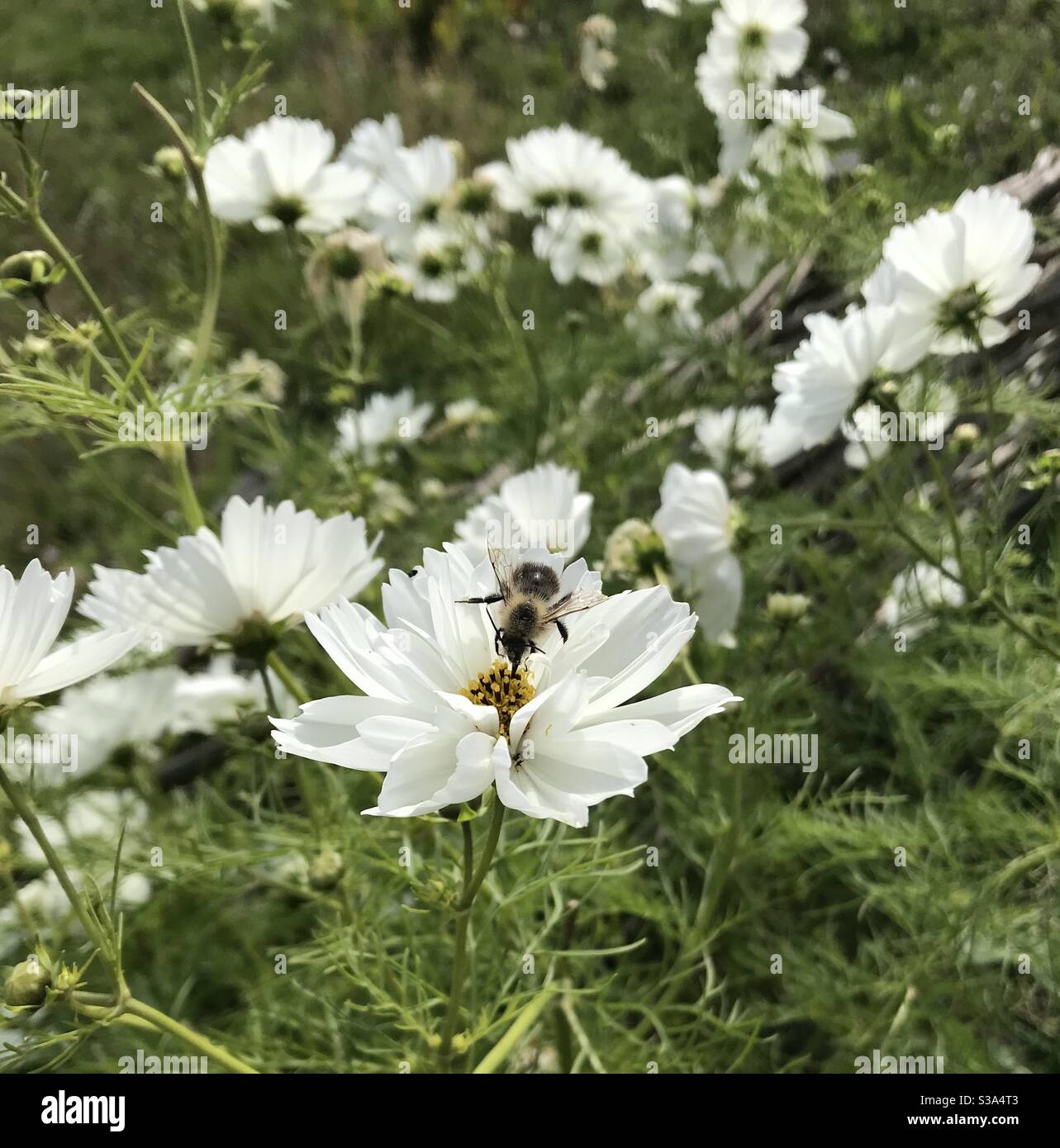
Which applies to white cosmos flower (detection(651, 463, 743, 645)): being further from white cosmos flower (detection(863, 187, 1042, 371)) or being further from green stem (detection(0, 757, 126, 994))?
green stem (detection(0, 757, 126, 994))

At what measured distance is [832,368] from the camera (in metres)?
0.56

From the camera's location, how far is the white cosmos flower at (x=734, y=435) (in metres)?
0.92

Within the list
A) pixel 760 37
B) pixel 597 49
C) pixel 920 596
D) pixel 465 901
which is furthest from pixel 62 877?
pixel 597 49

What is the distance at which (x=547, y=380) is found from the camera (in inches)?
42.6

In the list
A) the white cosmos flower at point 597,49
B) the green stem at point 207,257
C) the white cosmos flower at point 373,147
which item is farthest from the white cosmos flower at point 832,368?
the white cosmos flower at point 597,49

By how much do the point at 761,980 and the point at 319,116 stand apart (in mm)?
2171

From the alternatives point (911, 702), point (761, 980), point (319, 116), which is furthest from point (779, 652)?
point (319, 116)

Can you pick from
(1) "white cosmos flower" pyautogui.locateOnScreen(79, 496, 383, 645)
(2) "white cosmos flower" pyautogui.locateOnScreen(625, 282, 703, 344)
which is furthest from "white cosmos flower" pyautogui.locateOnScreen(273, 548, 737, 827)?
(2) "white cosmos flower" pyautogui.locateOnScreen(625, 282, 703, 344)

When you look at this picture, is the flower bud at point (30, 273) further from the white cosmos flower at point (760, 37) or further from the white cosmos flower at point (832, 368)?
the white cosmos flower at point (760, 37)

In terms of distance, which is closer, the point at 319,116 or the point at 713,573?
the point at 713,573

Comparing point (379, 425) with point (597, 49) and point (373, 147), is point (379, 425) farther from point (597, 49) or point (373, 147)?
point (597, 49)

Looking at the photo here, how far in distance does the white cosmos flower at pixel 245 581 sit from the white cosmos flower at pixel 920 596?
1.51 feet

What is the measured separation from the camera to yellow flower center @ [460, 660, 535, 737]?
35 centimetres
